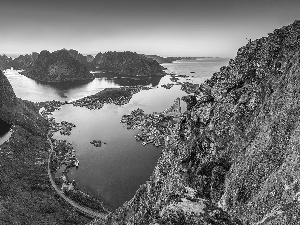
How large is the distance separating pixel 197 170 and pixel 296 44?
96.0 ft

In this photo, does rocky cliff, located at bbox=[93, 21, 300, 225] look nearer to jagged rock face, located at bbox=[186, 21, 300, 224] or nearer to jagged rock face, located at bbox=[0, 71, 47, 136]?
jagged rock face, located at bbox=[186, 21, 300, 224]

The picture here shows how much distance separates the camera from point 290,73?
40.7m

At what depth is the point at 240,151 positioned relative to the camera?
4381cm

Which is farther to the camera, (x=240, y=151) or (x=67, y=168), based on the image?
(x=67, y=168)

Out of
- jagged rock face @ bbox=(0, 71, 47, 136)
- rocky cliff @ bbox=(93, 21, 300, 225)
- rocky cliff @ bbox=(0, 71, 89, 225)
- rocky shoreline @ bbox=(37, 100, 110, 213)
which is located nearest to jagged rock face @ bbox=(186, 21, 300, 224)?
rocky cliff @ bbox=(93, 21, 300, 225)

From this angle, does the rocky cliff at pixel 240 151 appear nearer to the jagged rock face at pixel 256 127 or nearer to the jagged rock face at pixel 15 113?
the jagged rock face at pixel 256 127

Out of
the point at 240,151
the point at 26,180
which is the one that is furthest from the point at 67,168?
the point at 240,151

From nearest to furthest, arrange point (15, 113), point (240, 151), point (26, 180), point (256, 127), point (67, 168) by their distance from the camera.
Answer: point (256, 127), point (240, 151), point (26, 180), point (67, 168), point (15, 113)

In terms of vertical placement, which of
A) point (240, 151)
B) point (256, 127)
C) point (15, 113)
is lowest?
point (15, 113)

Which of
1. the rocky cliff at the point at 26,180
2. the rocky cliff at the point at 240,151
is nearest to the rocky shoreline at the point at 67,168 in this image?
the rocky cliff at the point at 26,180

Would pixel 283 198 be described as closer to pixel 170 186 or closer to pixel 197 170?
pixel 197 170

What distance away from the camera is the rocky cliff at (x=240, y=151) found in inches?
1066

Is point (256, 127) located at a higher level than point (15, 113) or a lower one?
higher

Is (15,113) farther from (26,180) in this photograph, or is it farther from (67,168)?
(26,180)
